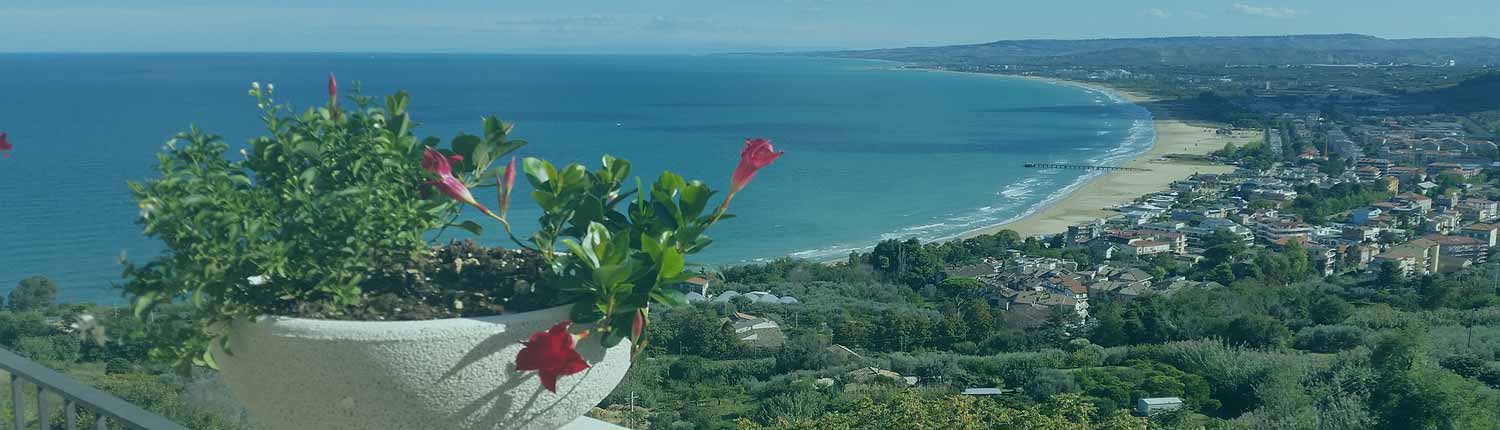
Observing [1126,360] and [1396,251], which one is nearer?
[1126,360]

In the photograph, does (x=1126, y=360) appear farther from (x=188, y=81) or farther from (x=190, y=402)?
(x=188, y=81)

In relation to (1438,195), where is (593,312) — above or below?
above

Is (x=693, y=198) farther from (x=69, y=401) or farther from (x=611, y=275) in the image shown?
(x=69, y=401)

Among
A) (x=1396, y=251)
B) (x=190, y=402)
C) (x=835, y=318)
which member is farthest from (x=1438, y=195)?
(x=190, y=402)

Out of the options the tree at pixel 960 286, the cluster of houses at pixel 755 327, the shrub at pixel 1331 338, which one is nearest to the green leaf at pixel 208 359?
the cluster of houses at pixel 755 327

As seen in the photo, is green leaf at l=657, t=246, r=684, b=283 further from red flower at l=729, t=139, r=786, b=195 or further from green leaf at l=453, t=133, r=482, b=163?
green leaf at l=453, t=133, r=482, b=163

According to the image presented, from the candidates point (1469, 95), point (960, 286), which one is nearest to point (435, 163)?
point (960, 286)
